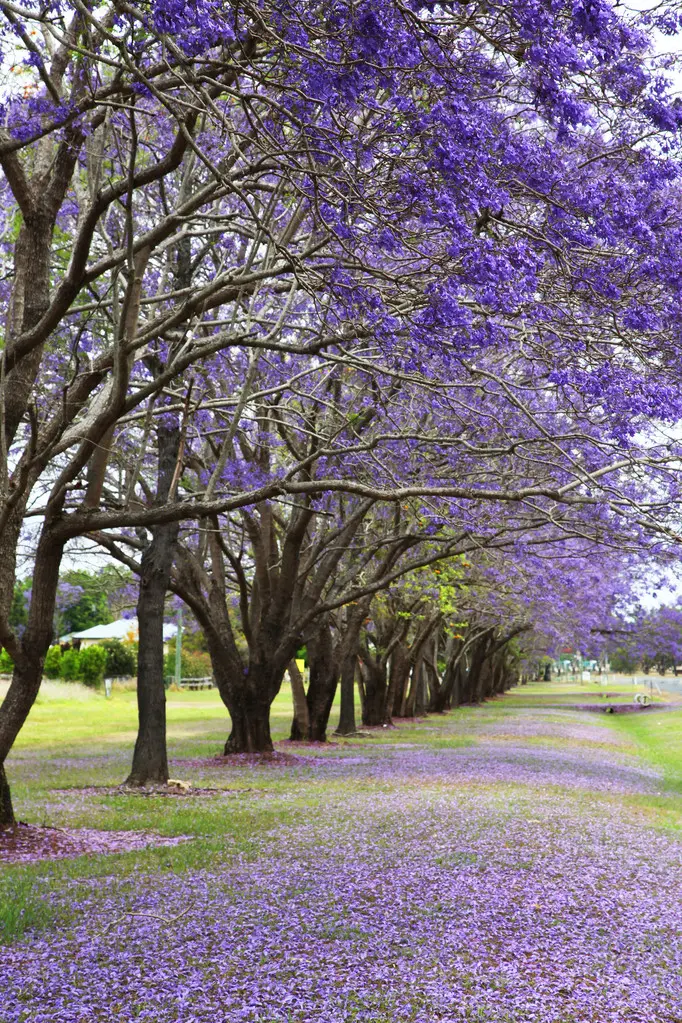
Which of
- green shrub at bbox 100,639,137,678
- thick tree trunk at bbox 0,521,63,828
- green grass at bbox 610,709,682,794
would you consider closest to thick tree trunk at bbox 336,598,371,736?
green grass at bbox 610,709,682,794

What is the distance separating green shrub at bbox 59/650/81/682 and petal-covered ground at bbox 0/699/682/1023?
1641 inches

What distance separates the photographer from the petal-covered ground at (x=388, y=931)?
5.61 m

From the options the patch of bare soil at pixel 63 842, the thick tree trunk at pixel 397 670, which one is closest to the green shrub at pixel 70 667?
the thick tree trunk at pixel 397 670

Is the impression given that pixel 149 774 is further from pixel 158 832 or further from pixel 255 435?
pixel 255 435

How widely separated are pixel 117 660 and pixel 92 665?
4.62 metres

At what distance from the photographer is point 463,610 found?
33688 millimetres

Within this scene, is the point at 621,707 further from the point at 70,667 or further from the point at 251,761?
the point at 251,761

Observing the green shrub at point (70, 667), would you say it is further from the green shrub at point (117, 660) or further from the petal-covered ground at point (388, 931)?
the petal-covered ground at point (388, 931)

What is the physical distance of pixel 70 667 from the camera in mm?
51969

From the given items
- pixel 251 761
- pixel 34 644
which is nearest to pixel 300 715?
pixel 251 761

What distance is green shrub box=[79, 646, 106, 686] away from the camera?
171 feet

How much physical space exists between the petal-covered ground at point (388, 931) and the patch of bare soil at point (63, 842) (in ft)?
3.80

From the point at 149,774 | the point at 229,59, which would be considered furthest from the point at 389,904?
the point at 149,774

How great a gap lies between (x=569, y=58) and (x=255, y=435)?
13.6m
